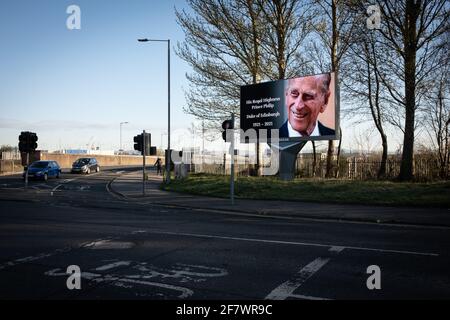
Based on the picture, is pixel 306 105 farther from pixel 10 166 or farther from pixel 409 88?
pixel 10 166

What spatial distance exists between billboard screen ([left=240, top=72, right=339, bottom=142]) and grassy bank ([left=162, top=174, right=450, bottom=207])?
8.20 ft

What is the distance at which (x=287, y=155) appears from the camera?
847 inches

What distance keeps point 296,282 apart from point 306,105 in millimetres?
15266

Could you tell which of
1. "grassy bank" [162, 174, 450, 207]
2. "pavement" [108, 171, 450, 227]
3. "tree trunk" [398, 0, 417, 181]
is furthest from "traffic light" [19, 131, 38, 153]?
"tree trunk" [398, 0, 417, 181]

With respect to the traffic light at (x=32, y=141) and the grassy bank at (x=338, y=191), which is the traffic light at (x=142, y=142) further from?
the traffic light at (x=32, y=141)

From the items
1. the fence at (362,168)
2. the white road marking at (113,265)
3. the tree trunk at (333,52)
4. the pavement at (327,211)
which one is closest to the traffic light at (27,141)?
the pavement at (327,211)

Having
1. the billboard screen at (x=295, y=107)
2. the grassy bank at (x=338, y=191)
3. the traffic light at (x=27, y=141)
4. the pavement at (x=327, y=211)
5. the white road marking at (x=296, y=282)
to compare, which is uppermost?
the billboard screen at (x=295, y=107)

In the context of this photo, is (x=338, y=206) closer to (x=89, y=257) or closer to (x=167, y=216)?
(x=167, y=216)

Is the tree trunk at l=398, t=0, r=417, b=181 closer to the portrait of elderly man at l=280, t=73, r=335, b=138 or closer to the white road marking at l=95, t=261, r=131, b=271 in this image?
the portrait of elderly man at l=280, t=73, r=335, b=138

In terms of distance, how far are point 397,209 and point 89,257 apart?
11.7 meters

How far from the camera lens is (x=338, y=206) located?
16.0 m

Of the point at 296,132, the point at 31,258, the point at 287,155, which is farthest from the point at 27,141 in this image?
the point at 31,258

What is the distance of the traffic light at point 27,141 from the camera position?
26188mm

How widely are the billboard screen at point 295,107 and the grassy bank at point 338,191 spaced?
2499 millimetres
